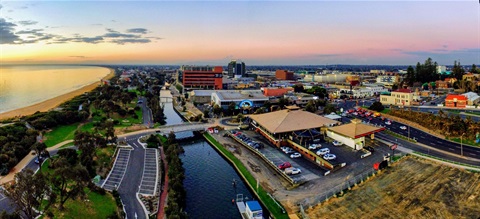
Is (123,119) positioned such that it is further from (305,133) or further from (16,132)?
(305,133)

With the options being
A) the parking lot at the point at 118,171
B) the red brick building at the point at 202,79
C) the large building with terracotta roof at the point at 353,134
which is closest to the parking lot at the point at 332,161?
the large building with terracotta roof at the point at 353,134

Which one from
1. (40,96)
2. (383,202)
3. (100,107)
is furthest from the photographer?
(40,96)

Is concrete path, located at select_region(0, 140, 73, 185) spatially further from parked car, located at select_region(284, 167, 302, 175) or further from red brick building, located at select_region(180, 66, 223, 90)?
red brick building, located at select_region(180, 66, 223, 90)

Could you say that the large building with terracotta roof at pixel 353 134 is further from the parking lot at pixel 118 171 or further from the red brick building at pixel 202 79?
the red brick building at pixel 202 79

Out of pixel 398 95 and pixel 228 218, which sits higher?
pixel 398 95

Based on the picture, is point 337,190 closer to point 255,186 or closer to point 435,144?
point 255,186

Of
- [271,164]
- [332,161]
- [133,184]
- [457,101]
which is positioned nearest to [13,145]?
[133,184]

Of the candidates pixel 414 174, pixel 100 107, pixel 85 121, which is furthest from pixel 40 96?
pixel 414 174

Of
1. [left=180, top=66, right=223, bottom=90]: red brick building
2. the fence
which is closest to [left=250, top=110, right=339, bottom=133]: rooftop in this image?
the fence
